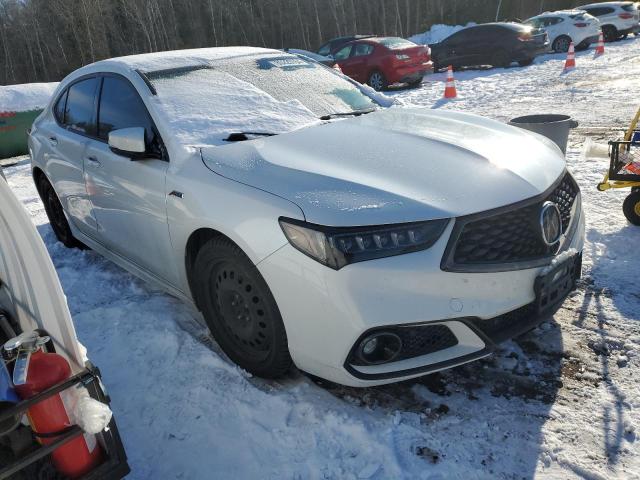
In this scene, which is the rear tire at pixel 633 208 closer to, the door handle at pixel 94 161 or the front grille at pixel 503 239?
the front grille at pixel 503 239

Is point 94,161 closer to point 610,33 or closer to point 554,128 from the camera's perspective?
point 554,128

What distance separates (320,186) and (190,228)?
2.60ft

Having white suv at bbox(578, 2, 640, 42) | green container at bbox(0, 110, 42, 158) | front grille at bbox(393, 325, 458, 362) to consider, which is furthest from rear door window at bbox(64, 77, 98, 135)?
white suv at bbox(578, 2, 640, 42)

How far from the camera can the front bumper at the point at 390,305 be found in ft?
7.25

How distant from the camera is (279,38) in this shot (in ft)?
131

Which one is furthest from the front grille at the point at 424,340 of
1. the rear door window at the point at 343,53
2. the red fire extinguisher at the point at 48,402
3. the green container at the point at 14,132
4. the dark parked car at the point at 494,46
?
the dark parked car at the point at 494,46

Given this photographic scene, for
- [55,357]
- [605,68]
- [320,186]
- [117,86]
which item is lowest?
[605,68]

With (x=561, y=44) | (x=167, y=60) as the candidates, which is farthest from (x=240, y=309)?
(x=561, y=44)

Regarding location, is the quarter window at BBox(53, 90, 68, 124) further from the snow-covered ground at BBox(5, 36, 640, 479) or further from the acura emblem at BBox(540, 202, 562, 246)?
the acura emblem at BBox(540, 202, 562, 246)

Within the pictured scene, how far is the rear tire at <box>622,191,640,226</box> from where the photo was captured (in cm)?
422

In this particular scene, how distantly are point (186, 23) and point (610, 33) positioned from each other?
94.7ft

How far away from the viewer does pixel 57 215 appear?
4.94 meters

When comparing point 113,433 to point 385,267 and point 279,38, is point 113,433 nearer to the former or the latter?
point 385,267

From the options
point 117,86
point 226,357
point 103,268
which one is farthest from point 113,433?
point 103,268
